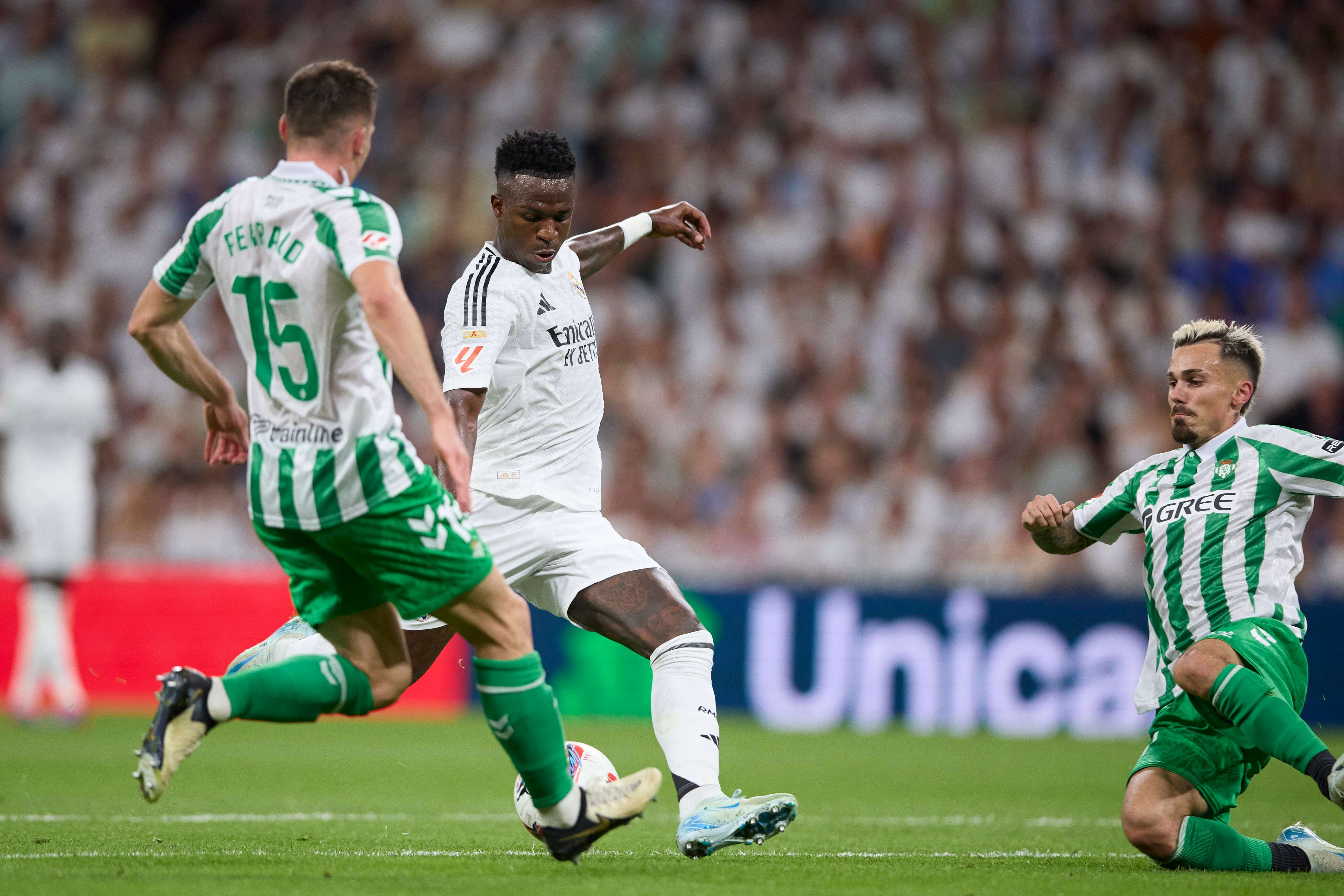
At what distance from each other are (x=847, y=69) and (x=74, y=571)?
30.0 ft

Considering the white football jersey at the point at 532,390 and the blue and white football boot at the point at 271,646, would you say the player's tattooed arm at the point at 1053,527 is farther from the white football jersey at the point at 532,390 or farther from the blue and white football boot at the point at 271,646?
the blue and white football boot at the point at 271,646

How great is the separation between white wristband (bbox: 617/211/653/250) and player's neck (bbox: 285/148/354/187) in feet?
6.41

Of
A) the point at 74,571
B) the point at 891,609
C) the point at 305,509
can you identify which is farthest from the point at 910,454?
the point at 305,509

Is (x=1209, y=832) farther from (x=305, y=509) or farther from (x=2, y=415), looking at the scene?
(x=2, y=415)

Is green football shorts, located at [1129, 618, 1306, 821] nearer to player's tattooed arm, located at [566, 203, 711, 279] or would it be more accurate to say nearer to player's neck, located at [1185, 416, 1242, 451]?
player's neck, located at [1185, 416, 1242, 451]

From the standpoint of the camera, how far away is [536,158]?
5.25m

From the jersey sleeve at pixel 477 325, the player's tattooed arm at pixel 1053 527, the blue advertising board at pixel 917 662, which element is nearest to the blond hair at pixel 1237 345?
the player's tattooed arm at pixel 1053 527

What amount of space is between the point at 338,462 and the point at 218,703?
76 cm

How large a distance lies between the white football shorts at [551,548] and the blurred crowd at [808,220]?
6.48 meters

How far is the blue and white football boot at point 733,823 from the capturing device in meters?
4.59

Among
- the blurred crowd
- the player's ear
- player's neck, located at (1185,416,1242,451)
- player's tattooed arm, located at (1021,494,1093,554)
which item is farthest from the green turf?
the blurred crowd

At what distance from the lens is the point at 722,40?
51.8ft

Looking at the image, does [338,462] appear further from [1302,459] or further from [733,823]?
[1302,459]

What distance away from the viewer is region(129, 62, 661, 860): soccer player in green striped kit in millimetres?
4102
